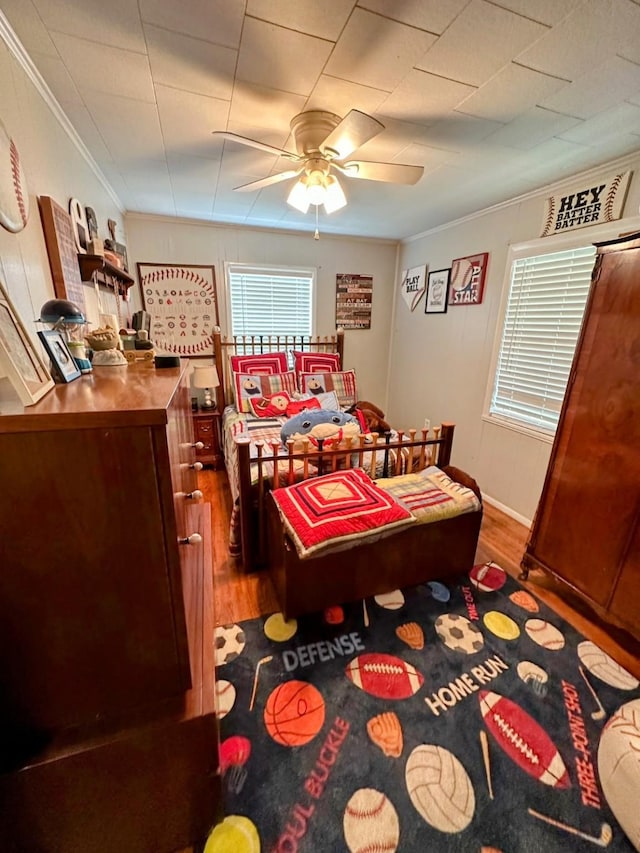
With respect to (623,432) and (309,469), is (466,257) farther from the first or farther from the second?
(309,469)

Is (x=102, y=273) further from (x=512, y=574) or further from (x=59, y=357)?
(x=512, y=574)

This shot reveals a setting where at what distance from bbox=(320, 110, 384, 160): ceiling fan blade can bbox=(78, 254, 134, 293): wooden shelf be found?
1261 mm

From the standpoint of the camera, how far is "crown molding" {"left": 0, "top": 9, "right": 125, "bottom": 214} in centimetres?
111

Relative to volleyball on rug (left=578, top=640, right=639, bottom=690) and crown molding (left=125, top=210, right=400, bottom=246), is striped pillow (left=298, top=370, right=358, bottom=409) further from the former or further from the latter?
volleyball on rug (left=578, top=640, right=639, bottom=690)

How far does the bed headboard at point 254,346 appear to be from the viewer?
354 cm

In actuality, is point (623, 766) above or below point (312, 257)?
below

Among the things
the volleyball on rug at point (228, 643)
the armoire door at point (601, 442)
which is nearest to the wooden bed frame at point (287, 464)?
the volleyball on rug at point (228, 643)

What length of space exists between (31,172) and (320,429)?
1709 millimetres

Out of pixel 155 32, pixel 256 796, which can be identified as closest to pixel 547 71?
pixel 155 32

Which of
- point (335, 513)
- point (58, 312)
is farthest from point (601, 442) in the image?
point (58, 312)

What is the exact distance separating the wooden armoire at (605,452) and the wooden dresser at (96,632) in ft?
5.92

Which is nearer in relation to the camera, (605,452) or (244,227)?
(605,452)

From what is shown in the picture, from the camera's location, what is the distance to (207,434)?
11.1 feet

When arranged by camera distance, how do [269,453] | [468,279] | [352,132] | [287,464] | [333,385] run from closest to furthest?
[352,132], [287,464], [269,453], [468,279], [333,385]
